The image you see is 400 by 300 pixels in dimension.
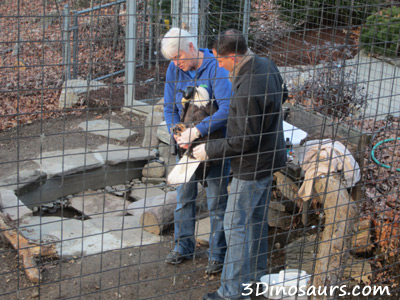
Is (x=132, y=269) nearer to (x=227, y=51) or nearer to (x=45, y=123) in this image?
(x=227, y=51)

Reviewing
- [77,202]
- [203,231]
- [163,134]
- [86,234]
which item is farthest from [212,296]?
[163,134]

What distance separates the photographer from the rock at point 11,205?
4.54 metres

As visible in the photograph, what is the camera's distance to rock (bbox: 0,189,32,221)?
14.9ft

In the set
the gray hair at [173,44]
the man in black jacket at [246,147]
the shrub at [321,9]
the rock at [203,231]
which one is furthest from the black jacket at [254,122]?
the rock at [203,231]

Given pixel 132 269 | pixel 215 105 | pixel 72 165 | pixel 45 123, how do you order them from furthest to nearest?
pixel 45 123 < pixel 72 165 < pixel 132 269 < pixel 215 105

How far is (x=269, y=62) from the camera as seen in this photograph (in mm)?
2912

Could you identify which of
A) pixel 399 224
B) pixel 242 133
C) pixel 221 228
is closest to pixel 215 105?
pixel 242 133

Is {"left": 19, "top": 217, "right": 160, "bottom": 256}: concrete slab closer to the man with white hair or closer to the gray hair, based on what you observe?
the man with white hair

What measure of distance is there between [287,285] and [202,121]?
1.27m

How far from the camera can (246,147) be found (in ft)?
10.2

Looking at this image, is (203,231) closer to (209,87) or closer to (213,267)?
(213,267)

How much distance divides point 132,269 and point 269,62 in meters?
2.06

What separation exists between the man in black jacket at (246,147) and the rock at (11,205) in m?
2.02

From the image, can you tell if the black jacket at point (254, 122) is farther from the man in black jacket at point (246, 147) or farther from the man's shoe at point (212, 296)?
the man's shoe at point (212, 296)
